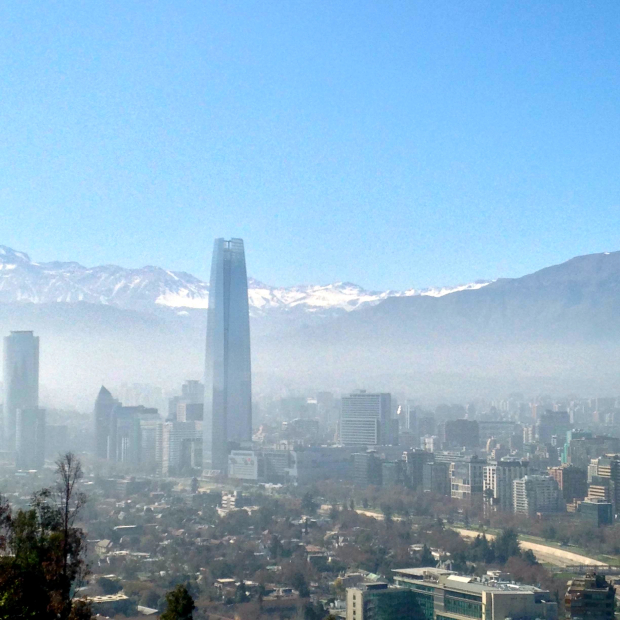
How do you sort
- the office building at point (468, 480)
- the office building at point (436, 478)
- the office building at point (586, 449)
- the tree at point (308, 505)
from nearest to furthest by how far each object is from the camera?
1. the tree at point (308, 505)
2. the office building at point (468, 480)
3. the office building at point (436, 478)
4. the office building at point (586, 449)

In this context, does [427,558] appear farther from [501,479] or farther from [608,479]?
[501,479]

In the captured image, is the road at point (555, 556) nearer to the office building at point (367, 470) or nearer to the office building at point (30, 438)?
the office building at point (367, 470)

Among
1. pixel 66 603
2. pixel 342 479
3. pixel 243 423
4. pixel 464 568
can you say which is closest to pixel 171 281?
pixel 243 423

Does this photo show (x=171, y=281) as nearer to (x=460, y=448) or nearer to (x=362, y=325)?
(x=362, y=325)

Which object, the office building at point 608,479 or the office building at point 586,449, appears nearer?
the office building at point 608,479

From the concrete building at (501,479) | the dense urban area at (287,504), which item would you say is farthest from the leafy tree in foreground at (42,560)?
the concrete building at (501,479)

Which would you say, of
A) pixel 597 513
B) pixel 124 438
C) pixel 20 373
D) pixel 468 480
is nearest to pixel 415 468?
pixel 468 480

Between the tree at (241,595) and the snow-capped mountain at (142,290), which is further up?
the snow-capped mountain at (142,290)
